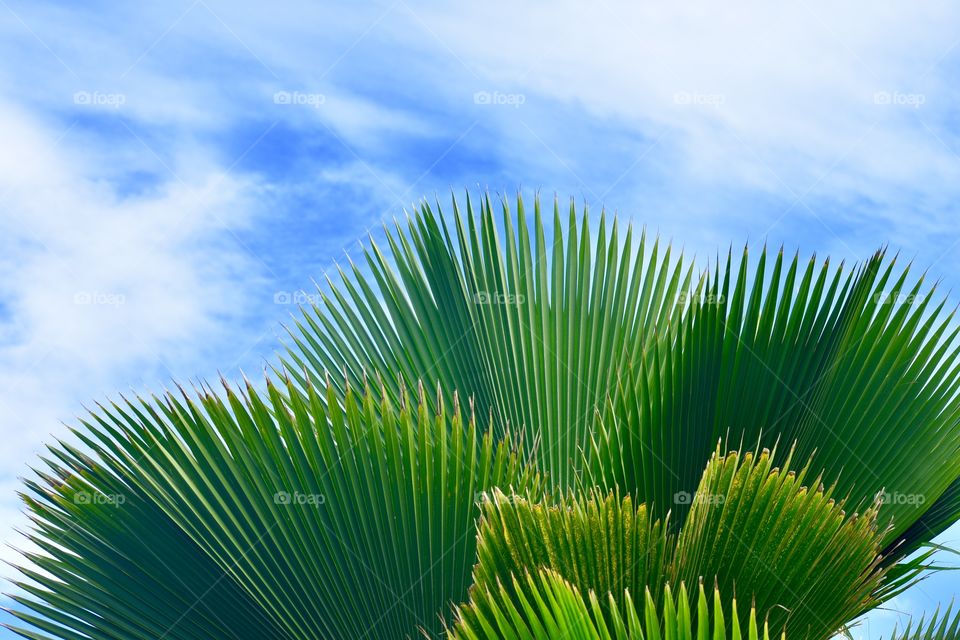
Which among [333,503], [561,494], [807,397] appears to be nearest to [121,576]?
[333,503]

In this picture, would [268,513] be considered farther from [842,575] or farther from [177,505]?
[842,575]

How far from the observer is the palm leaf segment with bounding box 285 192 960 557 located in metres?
3.01

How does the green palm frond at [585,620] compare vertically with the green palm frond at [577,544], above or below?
below

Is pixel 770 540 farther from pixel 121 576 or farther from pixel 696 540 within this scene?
pixel 121 576

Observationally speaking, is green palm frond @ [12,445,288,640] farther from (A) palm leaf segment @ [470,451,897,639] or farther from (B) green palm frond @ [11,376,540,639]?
(A) palm leaf segment @ [470,451,897,639]

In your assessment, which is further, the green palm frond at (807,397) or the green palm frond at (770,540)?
the green palm frond at (807,397)

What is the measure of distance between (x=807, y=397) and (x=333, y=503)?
1.73m

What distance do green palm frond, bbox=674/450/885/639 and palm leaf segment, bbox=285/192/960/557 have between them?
0.49 metres

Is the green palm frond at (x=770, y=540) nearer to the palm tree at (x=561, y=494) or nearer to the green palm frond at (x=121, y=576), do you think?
the palm tree at (x=561, y=494)

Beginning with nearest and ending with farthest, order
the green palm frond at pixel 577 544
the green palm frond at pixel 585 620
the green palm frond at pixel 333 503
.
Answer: the green palm frond at pixel 585 620
the green palm frond at pixel 577 544
the green palm frond at pixel 333 503

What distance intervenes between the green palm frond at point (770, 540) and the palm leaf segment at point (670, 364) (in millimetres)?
487

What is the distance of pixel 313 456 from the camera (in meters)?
2.79

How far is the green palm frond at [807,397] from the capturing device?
2930 mm

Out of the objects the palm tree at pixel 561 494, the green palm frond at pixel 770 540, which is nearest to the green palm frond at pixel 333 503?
the palm tree at pixel 561 494
